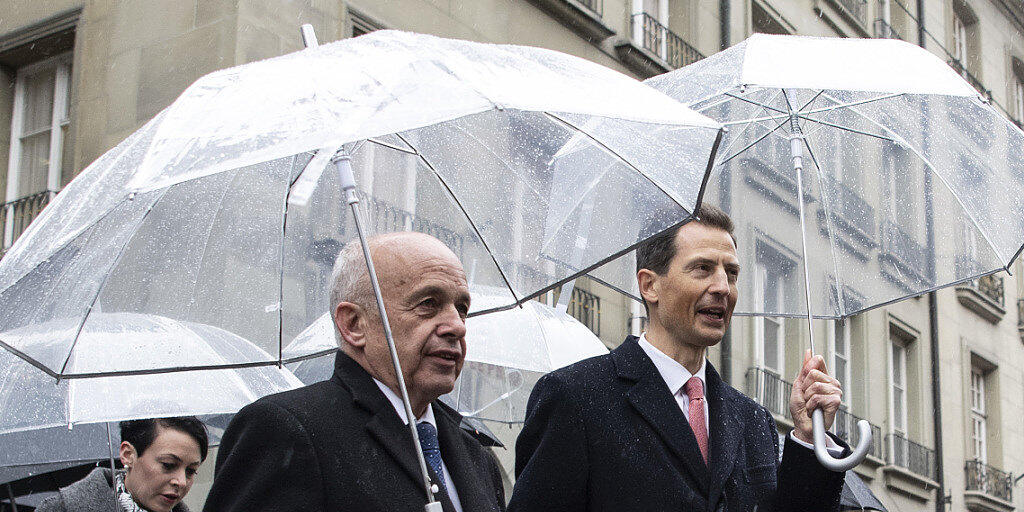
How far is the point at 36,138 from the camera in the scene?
1386 cm

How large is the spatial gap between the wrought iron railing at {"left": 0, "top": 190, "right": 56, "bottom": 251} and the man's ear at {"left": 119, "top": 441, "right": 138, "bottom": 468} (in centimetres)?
792

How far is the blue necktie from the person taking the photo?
352 centimetres

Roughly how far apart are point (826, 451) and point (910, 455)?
2008cm

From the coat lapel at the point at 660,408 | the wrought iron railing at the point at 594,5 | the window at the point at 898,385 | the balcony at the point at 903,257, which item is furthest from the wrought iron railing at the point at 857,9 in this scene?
the coat lapel at the point at 660,408

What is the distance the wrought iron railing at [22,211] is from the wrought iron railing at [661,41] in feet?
26.3

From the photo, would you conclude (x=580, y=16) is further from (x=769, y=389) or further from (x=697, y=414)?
(x=697, y=414)

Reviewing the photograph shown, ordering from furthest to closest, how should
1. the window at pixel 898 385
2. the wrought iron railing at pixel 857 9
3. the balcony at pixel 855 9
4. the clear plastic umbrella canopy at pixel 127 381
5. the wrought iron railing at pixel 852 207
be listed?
the wrought iron railing at pixel 857 9
the balcony at pixel 855 9
the window at pixel 898 385
the wrought iron railing at pixel 852 207
the clear plastic umbrella canopy at pixel 127 381

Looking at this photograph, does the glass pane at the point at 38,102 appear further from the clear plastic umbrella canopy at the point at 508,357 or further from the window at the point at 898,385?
the window at the point at 898,385

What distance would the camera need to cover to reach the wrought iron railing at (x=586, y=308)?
611 inches

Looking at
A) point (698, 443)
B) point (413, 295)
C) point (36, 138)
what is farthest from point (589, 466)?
point (36, 138)

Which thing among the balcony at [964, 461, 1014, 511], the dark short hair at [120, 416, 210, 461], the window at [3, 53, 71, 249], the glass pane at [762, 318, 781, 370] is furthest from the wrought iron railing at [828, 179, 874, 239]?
the balcony at [964, 461, 1014, 511]

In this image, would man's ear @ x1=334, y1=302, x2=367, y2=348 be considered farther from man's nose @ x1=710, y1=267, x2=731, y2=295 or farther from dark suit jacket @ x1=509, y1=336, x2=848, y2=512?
man's nose @ x1=710, y1=267, x2=731, y2=295

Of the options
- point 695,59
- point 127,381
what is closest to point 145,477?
point 127,381

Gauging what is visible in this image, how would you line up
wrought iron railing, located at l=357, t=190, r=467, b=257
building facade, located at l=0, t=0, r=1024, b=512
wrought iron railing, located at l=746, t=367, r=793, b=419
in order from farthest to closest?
wrought iron railing, located at l=746, t=367, r=793, b=419
building facade, located at l=0, t=0, r=1024, b=512
wrought iron railing, located at l=357, t=190, r=467, b=257
